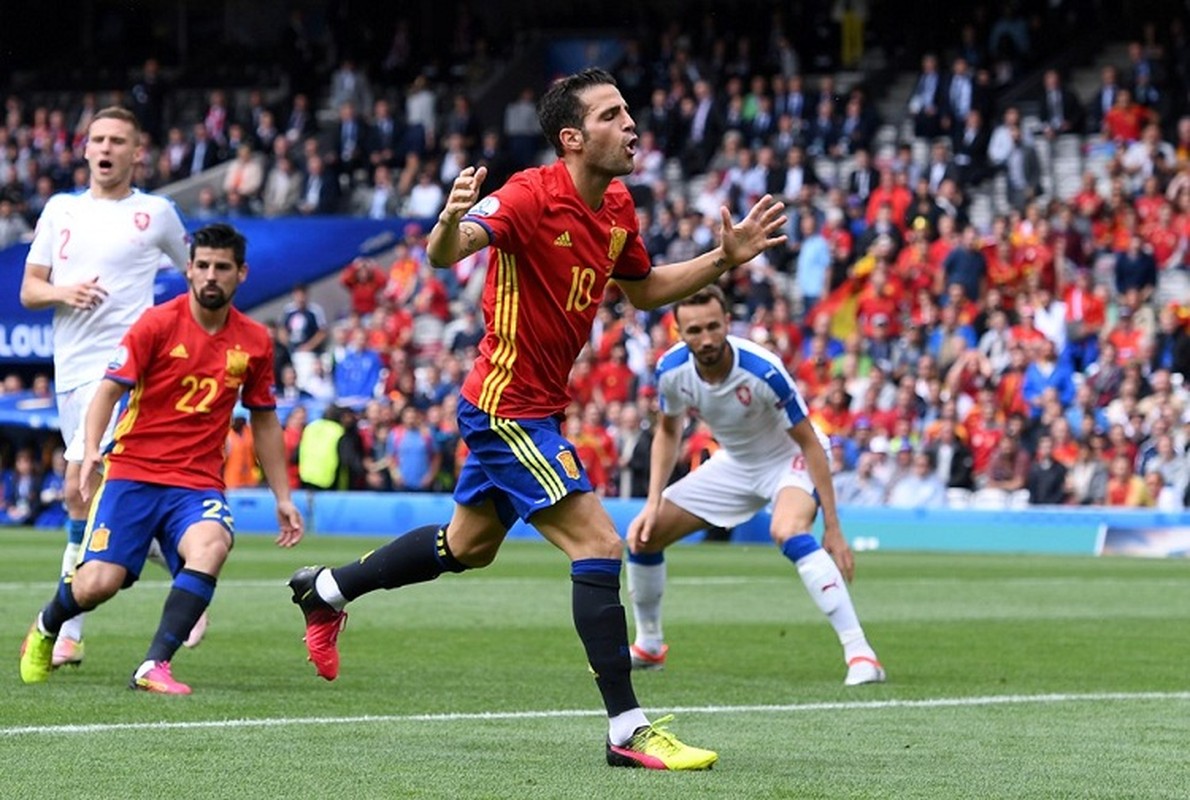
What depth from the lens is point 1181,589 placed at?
17.2 meters

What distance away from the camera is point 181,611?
9375 mm

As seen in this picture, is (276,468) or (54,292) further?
(54,292)

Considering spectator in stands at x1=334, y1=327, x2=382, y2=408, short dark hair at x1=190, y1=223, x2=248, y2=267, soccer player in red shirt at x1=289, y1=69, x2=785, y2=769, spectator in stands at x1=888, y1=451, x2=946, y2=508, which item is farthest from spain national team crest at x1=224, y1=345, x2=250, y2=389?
spectator in stands at x1=334, y1=327, x2=382, y2=408

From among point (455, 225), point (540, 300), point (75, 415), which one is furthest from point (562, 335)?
point (75, 415)

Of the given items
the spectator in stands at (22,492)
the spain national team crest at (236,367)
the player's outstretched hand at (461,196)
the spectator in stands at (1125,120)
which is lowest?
the spectator in stands at (22,492)

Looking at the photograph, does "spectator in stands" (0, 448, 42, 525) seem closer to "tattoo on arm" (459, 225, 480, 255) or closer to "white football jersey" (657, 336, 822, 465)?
"white football jersey" (657, 336, 822, 465)

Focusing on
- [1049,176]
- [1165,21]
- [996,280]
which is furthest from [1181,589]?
[1165,21]

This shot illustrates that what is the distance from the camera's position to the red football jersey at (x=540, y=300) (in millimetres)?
7523

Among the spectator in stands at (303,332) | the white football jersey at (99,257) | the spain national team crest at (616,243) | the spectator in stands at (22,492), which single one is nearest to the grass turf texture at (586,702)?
the white football jersey at (99,257)

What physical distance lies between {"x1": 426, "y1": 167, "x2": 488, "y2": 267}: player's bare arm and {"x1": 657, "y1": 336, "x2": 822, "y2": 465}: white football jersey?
4108 mm

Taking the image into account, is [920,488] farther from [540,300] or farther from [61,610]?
[540,300]

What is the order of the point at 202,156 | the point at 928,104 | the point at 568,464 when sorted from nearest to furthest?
the point at 568,464, the point at 928,104, the point at 202,156

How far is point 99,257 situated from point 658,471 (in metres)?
2.80

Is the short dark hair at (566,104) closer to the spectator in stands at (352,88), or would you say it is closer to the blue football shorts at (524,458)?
the blue football shorts at (524,458)
